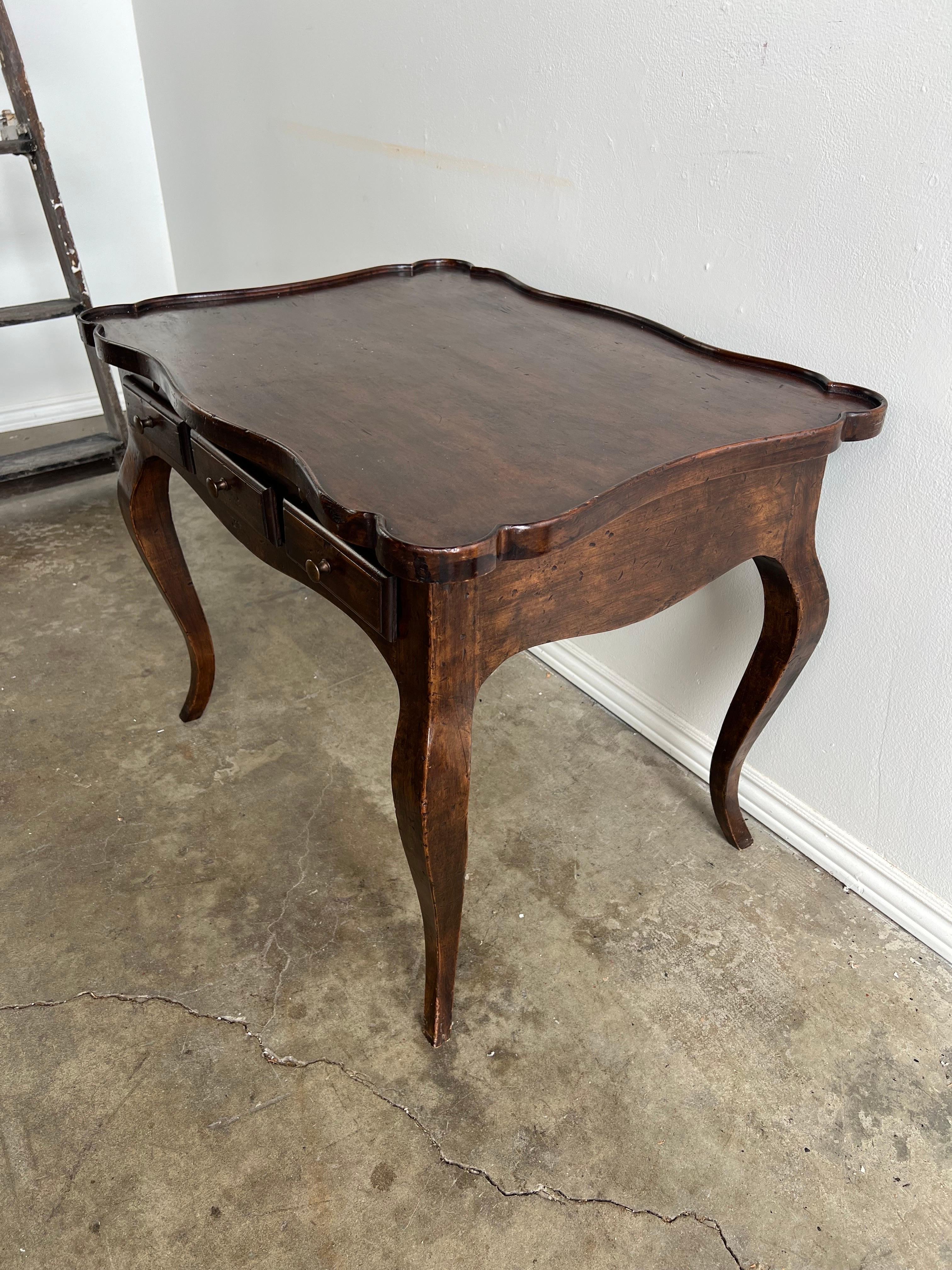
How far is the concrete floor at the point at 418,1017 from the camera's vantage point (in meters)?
1.02

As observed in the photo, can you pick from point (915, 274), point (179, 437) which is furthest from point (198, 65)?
point (915, 274)

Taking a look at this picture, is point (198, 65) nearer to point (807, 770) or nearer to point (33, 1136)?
point (807, 770)

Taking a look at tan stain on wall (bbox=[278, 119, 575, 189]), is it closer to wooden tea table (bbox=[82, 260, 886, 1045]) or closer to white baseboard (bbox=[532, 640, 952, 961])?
wooden tea table (bbox=[82, 260, 886, 1045])

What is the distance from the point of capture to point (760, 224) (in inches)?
49.8

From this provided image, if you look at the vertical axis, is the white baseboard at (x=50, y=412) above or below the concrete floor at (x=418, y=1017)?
above

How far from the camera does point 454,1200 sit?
104 centimetres

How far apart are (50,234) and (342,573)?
2421 millimetres

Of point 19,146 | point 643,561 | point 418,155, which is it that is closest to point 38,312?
point 19,146

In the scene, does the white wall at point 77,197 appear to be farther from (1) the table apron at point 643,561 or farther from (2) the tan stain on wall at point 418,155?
(1) the table apron at point 643,561

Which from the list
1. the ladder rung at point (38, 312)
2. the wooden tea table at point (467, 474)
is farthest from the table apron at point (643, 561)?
the ladder rung at point (38, 312)

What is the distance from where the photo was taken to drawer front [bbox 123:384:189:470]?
1.22 m

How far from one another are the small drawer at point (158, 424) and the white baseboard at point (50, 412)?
5.76 feet

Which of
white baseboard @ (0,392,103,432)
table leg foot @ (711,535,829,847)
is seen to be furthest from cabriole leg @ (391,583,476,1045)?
white baseboard @ (0,392,103,432)

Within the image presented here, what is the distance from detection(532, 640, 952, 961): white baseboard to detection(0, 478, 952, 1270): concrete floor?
0.03m
